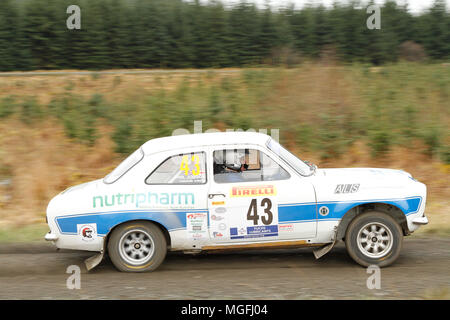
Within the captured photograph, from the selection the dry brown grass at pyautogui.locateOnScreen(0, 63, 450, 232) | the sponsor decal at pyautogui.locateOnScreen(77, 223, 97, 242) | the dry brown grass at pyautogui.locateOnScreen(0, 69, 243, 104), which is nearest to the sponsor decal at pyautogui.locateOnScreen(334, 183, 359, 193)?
the sponsor decal at pyautogui.locateOnScreen(77, 223, 97, 242)

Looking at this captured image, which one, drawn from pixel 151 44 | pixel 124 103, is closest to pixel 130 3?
pixel 151 44

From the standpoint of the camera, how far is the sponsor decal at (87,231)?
7.28 meters

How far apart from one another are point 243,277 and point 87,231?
205 centimetres

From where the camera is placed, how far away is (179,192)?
23.9 feet

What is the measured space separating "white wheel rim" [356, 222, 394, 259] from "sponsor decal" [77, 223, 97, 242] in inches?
131

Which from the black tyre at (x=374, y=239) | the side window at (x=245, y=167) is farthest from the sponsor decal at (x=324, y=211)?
the side window at (x=245, y=167)

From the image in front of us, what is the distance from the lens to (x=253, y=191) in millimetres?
7254

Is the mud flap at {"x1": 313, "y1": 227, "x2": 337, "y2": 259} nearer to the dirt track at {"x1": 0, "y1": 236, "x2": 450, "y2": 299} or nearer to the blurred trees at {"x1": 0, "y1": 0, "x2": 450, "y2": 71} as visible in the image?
the dirt track at {"x1": 0, "y1": 236, "x2": 450, "y2": 299}

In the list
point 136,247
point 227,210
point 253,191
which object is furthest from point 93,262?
point 253,191

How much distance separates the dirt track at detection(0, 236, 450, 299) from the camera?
21.4 feet

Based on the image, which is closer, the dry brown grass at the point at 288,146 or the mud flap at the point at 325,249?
the mud flap at the point at 325,249

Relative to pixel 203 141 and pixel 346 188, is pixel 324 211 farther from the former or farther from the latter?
pixel 203 141

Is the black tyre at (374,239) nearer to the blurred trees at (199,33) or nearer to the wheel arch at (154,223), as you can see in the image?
the wheel arch at (154,223)

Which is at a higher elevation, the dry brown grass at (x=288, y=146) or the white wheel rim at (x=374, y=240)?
the dry brown grass at (x=288, y=146)
